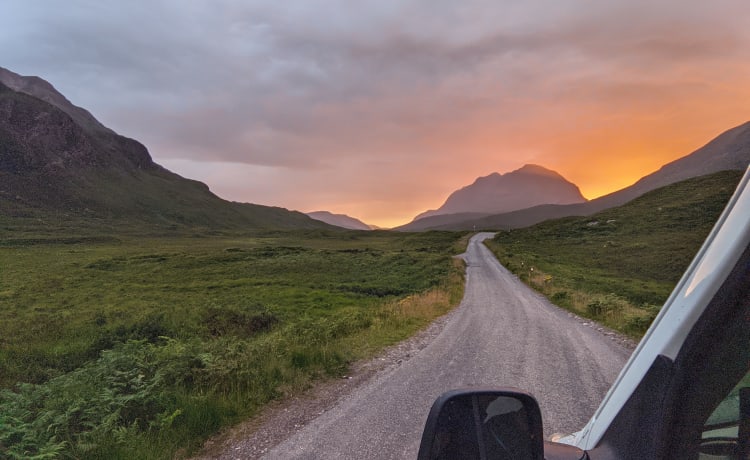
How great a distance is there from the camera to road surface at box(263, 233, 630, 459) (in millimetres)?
5824

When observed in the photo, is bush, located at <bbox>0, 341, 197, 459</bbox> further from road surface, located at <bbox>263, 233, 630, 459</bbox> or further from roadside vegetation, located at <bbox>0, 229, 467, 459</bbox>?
road surface, located at <bbox>263, 233, 630, 459</bbox>

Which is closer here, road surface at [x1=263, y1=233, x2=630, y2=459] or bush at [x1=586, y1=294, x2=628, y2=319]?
road surface at [x1=263, y1=233, x2=630, y2=459]

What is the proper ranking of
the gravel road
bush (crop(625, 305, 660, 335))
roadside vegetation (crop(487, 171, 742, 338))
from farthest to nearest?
roadside vegetation (crop(487, 171, 742, 338)), bush (crop(625, 305, 660, 335)), the gravel road

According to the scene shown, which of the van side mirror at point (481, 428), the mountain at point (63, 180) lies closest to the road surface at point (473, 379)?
the van side mirror at point (481, 428)

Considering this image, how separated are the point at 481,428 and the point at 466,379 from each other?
7381 mm

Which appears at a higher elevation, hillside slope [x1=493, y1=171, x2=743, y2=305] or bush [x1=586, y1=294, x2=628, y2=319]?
hillside slope [x1=493, y1=171, x2=743, y2=305]

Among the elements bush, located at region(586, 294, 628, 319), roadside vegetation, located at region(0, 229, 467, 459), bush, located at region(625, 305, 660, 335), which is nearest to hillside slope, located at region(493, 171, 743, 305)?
bush, located at region(586, 294, 628, 319)

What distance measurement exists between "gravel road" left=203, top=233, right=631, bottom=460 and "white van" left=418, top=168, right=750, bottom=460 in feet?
14.6

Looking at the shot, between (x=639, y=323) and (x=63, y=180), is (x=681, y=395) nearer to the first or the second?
(x=639, y=323)

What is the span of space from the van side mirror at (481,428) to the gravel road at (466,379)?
437 cm

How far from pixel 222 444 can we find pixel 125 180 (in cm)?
23118

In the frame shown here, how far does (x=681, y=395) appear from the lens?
56.4 inches

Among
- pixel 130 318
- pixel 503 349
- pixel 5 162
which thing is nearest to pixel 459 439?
pixel 503 349

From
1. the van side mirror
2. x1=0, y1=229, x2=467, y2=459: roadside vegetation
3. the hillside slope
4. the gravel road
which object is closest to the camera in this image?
the van side mirror
